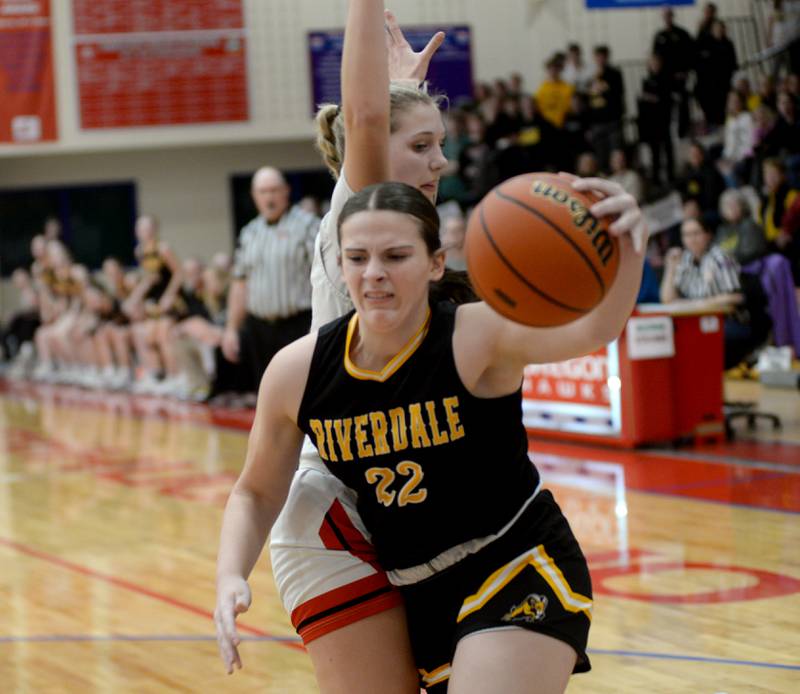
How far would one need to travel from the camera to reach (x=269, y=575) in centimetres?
557

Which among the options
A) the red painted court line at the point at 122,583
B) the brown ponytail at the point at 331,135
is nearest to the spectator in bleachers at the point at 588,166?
the red painted court line at the point at 122,583

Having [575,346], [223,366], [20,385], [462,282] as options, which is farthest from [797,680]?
[20,385]

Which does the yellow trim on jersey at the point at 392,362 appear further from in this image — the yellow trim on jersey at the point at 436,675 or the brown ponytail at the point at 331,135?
the yellow trim on jersey at the point at 436,675

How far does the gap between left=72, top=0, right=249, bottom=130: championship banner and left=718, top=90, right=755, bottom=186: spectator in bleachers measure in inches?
261

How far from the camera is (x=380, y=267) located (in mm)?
2471

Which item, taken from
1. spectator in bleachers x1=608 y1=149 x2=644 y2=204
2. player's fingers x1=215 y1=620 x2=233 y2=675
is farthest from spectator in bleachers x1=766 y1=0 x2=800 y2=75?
player's fingers x1=215 y1=620 x2=233 y2=675

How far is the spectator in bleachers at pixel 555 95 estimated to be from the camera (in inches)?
631

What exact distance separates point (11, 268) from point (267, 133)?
514cm

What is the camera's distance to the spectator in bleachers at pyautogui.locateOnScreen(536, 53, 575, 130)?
16.0 meters

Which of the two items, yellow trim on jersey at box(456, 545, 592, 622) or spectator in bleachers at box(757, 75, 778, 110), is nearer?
yellow trim on jersey at box(456, 545, 592, 622)

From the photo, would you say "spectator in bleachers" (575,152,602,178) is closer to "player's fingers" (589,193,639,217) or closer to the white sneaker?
the white sneaker

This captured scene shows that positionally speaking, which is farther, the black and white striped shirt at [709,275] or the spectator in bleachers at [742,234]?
the spectator in bleachers at [742,234]

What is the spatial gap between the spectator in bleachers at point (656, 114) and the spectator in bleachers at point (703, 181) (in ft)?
3.14

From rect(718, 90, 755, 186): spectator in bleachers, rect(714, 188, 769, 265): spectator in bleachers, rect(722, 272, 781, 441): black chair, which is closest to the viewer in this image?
rect(722, 272, 781, 441): black chair
